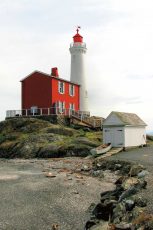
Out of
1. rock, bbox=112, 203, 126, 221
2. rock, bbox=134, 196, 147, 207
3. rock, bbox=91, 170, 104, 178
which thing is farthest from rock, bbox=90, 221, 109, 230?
rock, bbox=91, 170, 104, 178

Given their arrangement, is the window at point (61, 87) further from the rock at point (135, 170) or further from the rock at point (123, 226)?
the rock at point (123, 226)

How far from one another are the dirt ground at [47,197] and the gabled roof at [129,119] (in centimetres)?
927

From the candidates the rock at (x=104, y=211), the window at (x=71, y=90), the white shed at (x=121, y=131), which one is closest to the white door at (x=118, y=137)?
the white shed at (x=121, y=131)

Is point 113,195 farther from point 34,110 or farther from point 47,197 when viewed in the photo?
point 34,110

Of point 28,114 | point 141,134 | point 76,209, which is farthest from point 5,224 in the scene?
point 28,114

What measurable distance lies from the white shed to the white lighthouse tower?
16.1 m

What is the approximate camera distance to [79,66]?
167 ft

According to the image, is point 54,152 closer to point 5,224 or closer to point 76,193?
point 76,193

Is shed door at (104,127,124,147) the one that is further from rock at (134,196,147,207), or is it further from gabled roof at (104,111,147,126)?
rock at (134,196,147,207)

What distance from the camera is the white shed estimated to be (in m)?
32.7

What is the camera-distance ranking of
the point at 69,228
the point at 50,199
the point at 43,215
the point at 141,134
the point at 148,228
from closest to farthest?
the point at 148,228 → the point at 69,228 → the point at 43,215 → the point at 50,199 → the point at 141,134

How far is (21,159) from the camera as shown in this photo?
33406 mm

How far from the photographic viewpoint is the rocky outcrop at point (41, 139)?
32.7 meters

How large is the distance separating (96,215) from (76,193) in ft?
14.4
